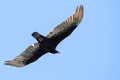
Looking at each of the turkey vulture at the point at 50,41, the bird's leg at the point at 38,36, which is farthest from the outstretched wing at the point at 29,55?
the bird's leg at the point at 38,36

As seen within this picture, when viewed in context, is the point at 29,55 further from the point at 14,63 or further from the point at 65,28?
the point at 65,28

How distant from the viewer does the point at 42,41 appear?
387ft

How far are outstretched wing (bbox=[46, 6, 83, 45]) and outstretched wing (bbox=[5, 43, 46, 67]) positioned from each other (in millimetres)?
1337

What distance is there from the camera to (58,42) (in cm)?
11850

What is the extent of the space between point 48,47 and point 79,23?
8.31 ft

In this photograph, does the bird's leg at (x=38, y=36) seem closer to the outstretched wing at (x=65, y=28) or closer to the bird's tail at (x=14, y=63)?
the outstretched wing at (x=65, y=28)

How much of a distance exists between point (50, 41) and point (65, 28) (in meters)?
1.27

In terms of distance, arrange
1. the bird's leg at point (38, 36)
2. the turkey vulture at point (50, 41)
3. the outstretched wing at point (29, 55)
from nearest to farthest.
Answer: the bird's leg at point (38, 36) < the turkey vulture at point (50, 41) < the outstretched wing at point (29, 55)

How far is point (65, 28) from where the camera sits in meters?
118

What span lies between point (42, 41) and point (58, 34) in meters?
1.13

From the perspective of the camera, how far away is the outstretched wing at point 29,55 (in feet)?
388

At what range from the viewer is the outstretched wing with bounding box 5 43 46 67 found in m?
118

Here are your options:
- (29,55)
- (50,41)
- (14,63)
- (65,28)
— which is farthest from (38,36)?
(14,63)

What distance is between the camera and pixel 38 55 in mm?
119375
